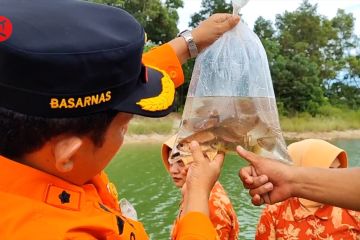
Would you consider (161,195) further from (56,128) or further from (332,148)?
(56,128)

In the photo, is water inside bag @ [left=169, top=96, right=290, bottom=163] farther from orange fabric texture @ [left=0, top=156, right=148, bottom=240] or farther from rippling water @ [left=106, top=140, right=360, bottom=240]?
rippling water @ [left=106, top=140, right=360, bottom=240]

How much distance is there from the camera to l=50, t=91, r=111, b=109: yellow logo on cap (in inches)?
35.6

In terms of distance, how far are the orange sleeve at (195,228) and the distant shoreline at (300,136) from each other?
17.2m

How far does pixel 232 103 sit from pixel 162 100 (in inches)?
22.1

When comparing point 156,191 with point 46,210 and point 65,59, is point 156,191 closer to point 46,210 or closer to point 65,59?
point 46,210

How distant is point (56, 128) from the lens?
3.08ft

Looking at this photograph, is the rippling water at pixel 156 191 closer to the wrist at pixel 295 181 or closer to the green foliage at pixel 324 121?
the wrist at pixel 295 181

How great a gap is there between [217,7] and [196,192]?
82.7 ft

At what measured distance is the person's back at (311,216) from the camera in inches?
89.2

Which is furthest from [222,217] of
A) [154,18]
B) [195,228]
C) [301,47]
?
[301,47]

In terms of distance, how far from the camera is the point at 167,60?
5.32 ft

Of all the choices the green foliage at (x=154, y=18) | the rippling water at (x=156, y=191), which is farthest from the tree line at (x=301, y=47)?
the rippling water at (x=156, y=191)

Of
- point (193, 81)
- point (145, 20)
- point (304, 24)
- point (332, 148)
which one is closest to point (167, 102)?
point (193, 81)

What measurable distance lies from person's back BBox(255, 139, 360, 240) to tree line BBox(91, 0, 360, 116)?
2144 centimetres
